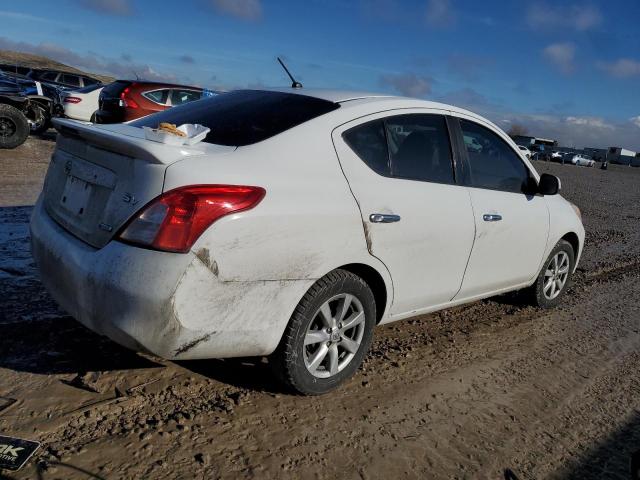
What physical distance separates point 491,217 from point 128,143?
96.6 inches

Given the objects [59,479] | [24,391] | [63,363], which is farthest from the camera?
[63,363]

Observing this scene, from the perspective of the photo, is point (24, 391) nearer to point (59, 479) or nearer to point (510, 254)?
point (59, 479)

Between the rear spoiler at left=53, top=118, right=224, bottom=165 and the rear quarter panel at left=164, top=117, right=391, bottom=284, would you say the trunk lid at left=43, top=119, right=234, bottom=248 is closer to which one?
the rear spoiler at left=53, top=118, right=224, bottom=165

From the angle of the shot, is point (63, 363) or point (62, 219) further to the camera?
point (63, 363)

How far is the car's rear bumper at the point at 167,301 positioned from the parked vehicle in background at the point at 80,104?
13.2 m

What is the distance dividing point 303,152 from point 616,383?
2664 mm

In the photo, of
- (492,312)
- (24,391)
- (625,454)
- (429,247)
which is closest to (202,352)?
(24,391)

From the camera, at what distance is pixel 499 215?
13.1 feet

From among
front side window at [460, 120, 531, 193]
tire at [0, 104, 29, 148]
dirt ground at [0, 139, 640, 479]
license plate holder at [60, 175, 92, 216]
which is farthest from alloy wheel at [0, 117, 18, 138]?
front side window at [460, 120, 531, 193]

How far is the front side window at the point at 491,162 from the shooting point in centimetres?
398

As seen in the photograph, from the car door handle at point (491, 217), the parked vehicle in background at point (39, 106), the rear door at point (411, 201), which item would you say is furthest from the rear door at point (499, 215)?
the parked vehicle in background at point (39, 106)

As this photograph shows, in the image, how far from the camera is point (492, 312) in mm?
5031

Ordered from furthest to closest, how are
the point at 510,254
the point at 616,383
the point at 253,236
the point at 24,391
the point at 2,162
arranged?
the point at 2,162 → the point at 510,254 → the point at 616,383 → the point at 24,391 → the point at 253,236

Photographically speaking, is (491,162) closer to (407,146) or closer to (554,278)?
(407,146)
